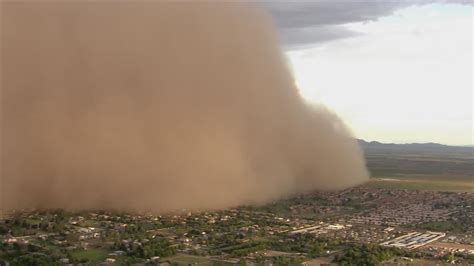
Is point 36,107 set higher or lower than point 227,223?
higher

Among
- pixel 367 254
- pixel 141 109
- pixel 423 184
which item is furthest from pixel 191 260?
pixel 423 184

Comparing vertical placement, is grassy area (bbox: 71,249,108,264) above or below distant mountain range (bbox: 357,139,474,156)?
below

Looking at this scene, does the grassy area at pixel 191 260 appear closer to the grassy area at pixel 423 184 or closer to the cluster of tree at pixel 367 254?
the cluster of tree at pixel 367 254

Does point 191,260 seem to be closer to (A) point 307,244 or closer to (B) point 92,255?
(B) point 92,255

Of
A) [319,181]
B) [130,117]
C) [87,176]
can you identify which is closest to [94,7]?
[130,117]

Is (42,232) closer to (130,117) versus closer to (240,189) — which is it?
(130,117)

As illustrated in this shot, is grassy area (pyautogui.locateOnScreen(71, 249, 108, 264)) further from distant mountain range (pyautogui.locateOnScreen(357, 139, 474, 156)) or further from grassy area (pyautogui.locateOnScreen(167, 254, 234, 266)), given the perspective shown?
distant mountain range (pyautogui.locateOnScreen(357, 139, 474, 156))

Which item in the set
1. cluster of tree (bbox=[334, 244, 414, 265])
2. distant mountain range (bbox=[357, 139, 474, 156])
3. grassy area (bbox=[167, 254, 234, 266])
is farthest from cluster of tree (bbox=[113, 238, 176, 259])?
distant mountain range (bbox=[357, 139, 474, 156])
